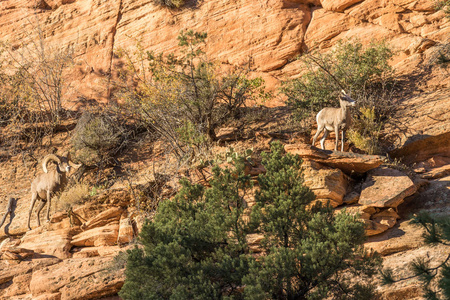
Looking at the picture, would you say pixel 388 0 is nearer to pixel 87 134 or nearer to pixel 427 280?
pixel 87 134

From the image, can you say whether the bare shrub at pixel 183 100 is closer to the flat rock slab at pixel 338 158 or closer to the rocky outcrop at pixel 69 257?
the rocky outcrop at pixel 69 257

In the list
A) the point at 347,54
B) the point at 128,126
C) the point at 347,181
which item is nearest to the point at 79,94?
the point at 128,126

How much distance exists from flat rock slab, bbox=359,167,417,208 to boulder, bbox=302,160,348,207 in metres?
0.46

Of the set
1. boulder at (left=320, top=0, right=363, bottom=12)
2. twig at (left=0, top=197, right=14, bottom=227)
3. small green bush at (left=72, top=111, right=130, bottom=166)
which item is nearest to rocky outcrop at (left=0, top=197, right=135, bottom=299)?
twig at (left=0, top=197, right=14, bottom=227)

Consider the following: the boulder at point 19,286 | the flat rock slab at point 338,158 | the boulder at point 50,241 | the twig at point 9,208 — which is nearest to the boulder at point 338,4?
the flat rock slab at point 338,158

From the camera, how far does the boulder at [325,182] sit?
910 cm

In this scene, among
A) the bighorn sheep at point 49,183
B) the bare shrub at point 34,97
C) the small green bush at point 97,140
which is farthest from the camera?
the bare shrub at point 34,97

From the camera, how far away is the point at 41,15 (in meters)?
20.6

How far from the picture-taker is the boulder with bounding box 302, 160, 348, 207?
9102 millimetres

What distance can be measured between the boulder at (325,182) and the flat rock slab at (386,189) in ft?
1.51

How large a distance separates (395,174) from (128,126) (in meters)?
9.83

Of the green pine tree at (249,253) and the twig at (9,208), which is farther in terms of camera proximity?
the twig at (9,208)

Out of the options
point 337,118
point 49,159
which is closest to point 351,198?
point 337,118

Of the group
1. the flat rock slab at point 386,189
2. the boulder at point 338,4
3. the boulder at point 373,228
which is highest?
the boulder at point 338,4
